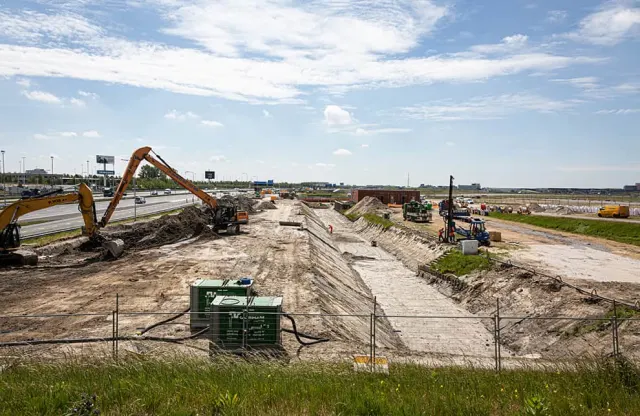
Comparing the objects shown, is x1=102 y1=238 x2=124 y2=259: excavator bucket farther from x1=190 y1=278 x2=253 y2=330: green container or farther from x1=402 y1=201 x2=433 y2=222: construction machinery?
x1=402 y1=201 x2=433 y2=222: construction machinery

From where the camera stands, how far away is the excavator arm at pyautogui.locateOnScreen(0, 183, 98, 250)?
85.8ft

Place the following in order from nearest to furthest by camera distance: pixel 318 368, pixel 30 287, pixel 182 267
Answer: pixel 318 368 → pixel 30 287 → pixel 182 267

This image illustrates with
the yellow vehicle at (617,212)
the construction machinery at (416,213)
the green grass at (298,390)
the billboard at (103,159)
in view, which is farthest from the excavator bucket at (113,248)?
the billboard at (103,159)

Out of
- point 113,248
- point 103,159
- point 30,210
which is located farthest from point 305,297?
point 103,159

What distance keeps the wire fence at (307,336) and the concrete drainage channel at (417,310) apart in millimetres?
142

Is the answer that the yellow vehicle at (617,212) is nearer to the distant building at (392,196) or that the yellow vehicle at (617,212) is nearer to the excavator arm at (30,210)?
the distant building at (392,196)

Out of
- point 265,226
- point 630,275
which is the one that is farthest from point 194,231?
point 630,275

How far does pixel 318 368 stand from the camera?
1055 cm

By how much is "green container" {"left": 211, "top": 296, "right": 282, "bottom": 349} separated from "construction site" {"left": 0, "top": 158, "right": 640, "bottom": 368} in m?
0.04

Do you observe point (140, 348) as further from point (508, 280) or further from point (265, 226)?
point (265, 226)

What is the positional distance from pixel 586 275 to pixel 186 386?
91.7 feet

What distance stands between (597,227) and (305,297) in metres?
45.2

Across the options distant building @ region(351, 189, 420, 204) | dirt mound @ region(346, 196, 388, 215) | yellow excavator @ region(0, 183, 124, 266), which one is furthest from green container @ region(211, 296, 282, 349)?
distant building @ region(351, 189, 420, 204)

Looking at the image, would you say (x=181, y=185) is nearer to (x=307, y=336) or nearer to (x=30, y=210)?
(x=30, y=210)
